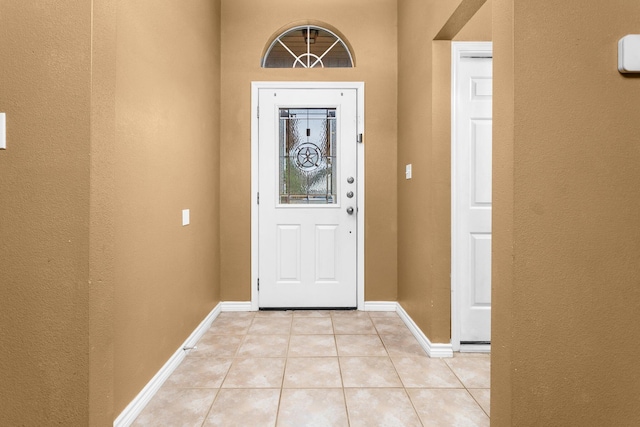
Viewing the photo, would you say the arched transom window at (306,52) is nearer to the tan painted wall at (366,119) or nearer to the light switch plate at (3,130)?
the tan painted wall at (366,119)

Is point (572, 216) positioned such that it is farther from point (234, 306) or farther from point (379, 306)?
point (234, 306)

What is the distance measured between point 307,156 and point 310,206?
452 millimetres

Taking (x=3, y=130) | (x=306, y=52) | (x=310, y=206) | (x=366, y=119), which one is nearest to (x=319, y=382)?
(x=310, y=206)

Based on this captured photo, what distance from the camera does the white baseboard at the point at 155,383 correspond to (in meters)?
1.55

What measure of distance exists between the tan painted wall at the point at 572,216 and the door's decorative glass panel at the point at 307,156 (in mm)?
2038

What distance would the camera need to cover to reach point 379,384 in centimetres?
191

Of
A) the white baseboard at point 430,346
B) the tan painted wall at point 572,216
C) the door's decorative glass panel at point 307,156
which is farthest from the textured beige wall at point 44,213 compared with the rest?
the door's decorative glass panel at point 307,156

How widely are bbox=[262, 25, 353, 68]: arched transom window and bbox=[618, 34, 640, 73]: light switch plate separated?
7.61 feet

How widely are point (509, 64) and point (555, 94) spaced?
0.19 meters

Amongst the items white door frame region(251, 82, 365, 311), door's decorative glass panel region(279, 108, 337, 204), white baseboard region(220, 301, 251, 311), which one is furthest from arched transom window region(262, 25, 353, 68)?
white baseboard region(220, 301, 251, 311)

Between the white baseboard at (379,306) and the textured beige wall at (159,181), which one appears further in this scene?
the white baseboard at (379,306)

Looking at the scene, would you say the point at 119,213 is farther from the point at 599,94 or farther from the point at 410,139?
the point at 410,139

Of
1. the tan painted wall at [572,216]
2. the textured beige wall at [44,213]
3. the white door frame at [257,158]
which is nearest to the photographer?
the textured beige wall at [44,213]

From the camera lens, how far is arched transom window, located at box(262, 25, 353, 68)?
3244 millimetres
